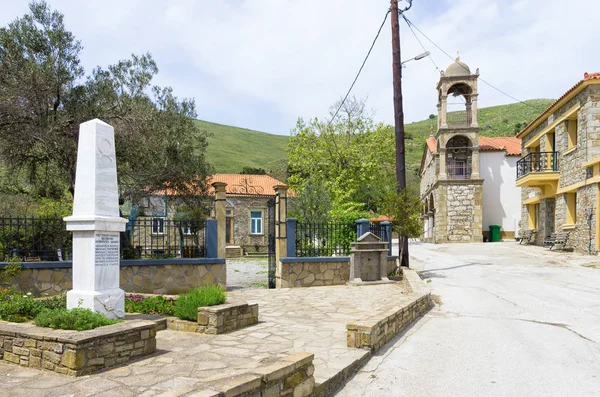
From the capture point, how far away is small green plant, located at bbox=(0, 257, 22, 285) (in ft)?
29.5

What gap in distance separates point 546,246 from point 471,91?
44.0ft

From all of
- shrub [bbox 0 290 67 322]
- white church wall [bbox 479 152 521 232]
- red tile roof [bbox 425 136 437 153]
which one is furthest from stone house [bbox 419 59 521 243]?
shrub [bbox 0 290 67 322]

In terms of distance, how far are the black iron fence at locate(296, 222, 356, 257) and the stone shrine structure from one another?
3.93ft

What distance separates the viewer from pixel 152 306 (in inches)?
293

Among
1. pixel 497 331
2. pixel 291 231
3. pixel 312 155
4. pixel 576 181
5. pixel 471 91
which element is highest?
pixel 471 91

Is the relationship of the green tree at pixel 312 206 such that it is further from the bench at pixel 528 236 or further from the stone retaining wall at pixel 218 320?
the bench at pixel 528 236

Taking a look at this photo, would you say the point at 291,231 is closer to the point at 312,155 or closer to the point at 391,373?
the point at 391,373

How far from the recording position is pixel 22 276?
9617mm

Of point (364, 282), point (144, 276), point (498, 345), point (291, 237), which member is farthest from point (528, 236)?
point (144, 276)

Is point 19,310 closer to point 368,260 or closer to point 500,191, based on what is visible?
point 368,260

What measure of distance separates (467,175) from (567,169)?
40.2ft

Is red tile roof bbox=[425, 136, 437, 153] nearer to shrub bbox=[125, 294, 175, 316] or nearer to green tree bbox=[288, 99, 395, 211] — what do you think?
green tree bbox=[288, 99, 395, 211]

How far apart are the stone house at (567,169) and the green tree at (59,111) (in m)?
16.7

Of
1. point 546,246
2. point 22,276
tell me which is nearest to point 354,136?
point 546,246
